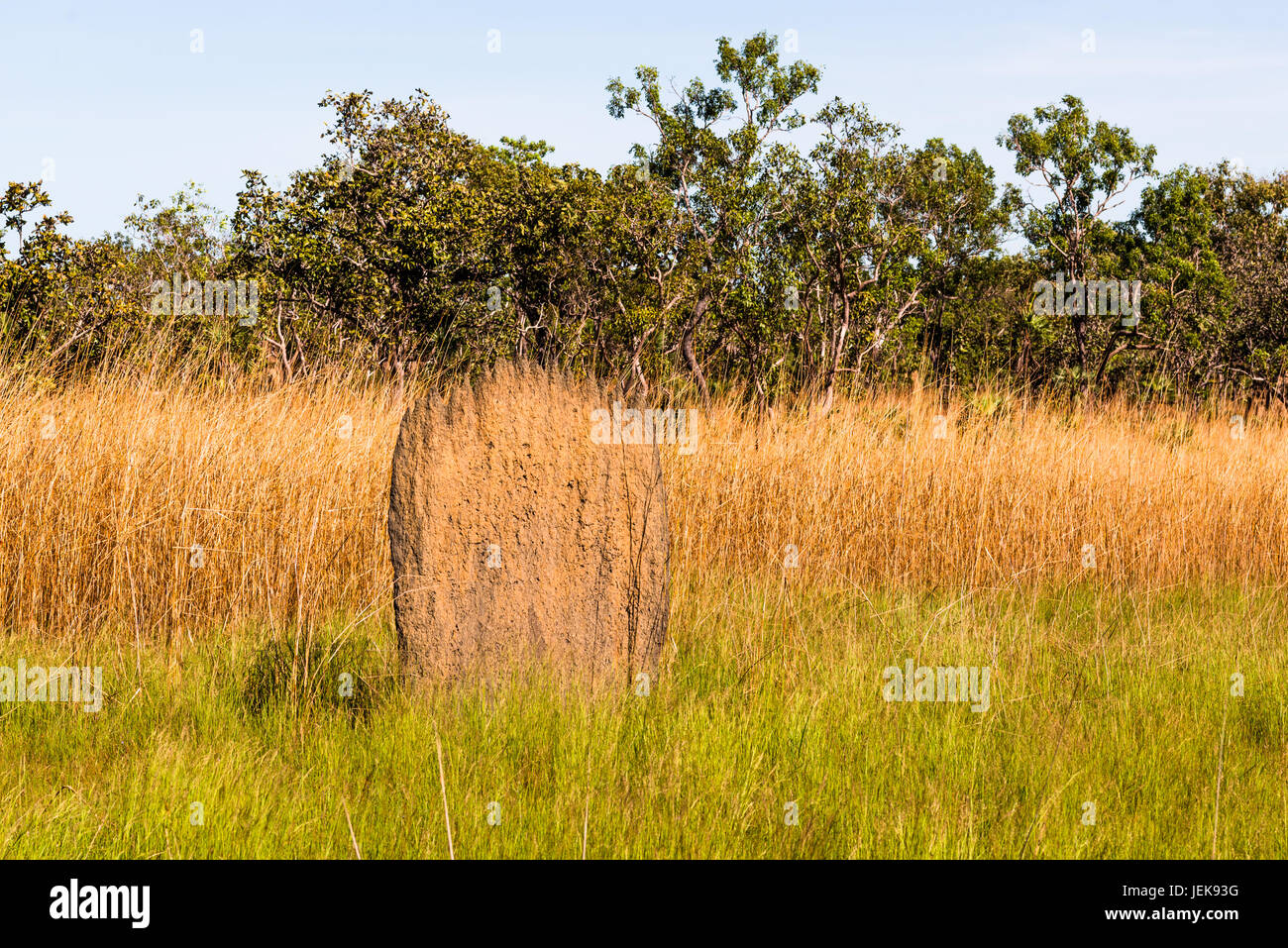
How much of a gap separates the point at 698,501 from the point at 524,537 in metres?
2.54

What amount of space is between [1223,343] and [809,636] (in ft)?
64.9

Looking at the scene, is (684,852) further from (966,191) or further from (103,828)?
(966,191)

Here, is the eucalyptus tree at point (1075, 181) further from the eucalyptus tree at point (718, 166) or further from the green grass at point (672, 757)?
the green grass at point (672, 757)

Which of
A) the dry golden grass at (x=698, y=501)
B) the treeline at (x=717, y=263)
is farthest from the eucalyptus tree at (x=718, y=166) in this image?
the dry golden grass at (x=698, y=501)

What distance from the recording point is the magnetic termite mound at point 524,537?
3688 mm

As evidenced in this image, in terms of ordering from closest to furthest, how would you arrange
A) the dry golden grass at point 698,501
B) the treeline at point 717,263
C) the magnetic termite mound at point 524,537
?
the magnetic termite mound at point 524,537
the dry golden grass at point 698,501
the treeline at point 717,263

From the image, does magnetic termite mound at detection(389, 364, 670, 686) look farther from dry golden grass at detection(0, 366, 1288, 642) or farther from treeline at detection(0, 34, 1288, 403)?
treeline at detection(0, 34, 1288, 403)

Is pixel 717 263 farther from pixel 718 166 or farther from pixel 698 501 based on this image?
pixel 698 501

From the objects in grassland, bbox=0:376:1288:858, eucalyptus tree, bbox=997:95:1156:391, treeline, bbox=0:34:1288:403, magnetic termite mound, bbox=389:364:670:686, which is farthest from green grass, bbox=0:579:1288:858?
eucalyptus tree, bbox=997:95:1156:391

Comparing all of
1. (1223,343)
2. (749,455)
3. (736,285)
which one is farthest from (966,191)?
(749,455)

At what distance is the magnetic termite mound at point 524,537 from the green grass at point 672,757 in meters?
0.21

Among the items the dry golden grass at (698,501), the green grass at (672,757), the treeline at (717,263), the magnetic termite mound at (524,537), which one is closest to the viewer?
the green grass at (672,757)

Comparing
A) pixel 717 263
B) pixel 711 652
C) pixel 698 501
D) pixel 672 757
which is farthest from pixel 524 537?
pixel 717 263

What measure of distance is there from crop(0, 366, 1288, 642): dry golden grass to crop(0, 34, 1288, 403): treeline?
116 centimetres
